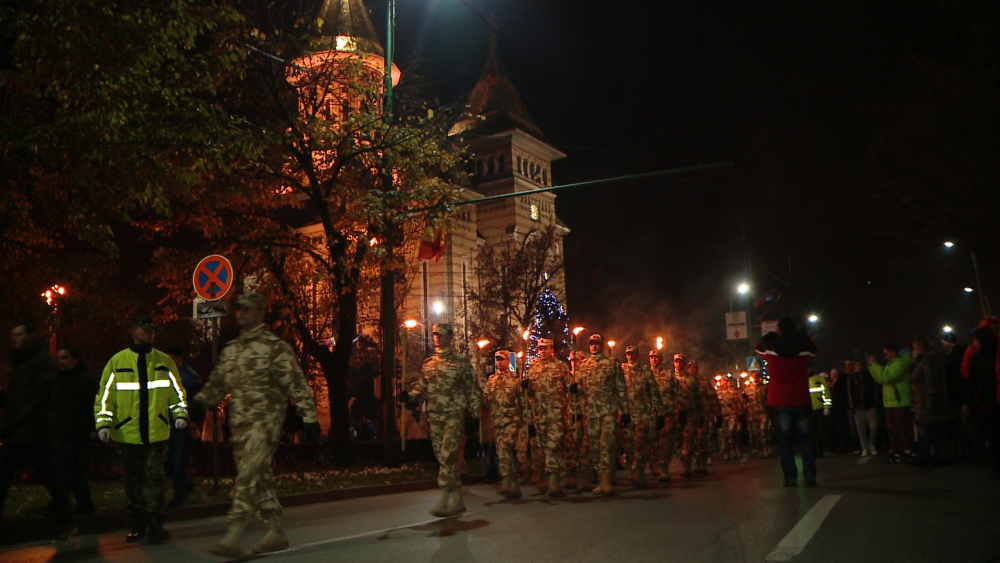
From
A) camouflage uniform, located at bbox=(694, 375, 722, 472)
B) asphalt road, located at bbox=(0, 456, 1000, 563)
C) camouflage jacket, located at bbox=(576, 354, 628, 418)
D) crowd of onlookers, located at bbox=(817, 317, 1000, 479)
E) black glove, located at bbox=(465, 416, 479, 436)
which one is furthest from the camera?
camouflage uniform, located at bbox=(694, 375, 722, 472)

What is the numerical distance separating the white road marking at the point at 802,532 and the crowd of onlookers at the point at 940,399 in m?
3.49

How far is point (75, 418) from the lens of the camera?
1017 centimetres

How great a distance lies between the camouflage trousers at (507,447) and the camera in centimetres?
1171

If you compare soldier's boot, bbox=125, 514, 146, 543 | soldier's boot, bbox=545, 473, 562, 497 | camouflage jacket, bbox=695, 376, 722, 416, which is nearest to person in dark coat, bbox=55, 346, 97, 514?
soldier's boot, bbox=125, 514, 146, 543

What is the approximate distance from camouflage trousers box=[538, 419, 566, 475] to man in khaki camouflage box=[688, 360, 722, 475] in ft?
14.5

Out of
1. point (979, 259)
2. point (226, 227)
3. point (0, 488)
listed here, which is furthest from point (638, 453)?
point (979, 259)

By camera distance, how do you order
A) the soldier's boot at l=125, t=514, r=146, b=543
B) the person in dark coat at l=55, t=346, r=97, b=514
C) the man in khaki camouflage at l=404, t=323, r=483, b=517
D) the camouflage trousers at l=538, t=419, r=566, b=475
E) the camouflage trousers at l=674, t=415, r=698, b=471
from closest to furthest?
the soldier's boot at l=125, t=514, r=146, b=543
the man in khaki camouflage at l=404, t=323, r=483, b=517
the person in dark coat at l=55, t=346, r=97, b=514
the camouflage trousers at l=538, t=419, r=566, b=475
the camouflage trousers at l=674, t=415, r=698, b=471

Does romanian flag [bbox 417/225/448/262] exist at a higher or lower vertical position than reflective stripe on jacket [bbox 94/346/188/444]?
higher

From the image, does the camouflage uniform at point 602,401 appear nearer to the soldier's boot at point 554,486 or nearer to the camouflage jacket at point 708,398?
the soldier's boot at point 554,486

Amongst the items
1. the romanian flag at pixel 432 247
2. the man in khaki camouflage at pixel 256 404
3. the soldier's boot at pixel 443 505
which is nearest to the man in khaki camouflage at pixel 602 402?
the soldier's boot at pixel 443 505

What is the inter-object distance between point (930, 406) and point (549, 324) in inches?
1298

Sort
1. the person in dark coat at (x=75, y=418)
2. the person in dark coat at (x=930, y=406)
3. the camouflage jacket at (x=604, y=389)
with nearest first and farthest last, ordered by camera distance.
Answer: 1. the person in dark coat at (x=75, y=418)
2. the camouflage jacket at (x=604, y=389)
3. the person in dark coat at (x=930, y=406)

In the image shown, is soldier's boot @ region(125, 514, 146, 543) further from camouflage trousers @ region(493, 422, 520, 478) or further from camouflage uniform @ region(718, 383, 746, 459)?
camouflage uniform @ region(718, 383, 746, 459)

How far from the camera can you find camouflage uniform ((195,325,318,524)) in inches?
267
